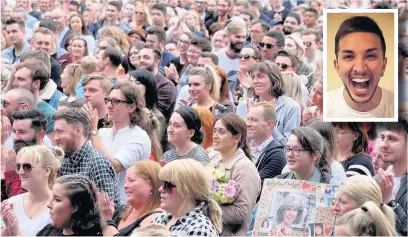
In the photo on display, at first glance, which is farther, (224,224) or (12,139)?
(12,139)

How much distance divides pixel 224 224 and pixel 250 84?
3978 mm

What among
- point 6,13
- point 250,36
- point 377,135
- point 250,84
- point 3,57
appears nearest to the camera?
point 377,135

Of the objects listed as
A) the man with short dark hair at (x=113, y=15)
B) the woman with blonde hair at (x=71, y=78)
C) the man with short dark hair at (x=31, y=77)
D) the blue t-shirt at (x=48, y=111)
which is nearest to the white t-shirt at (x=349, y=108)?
the blue t-shirt at (x=48, y=111)

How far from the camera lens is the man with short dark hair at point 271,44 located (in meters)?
13.0

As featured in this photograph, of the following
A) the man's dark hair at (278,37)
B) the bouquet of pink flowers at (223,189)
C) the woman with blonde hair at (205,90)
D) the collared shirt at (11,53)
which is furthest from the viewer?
the collared shirt at (11,53)

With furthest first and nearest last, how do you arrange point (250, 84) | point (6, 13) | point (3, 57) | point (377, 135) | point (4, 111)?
point (6, 13) → point (3, 57) → point (250, 84) → point (4, 111) → point (377, 135)

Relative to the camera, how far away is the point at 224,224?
784 cm

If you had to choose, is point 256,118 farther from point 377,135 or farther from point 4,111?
point 4,111

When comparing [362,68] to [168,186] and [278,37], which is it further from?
[278,37]

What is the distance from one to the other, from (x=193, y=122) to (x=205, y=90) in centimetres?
184

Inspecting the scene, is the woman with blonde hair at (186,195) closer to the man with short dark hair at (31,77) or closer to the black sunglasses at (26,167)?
the black sunglasses at (26,167)

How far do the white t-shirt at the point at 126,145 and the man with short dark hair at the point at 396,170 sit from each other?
181 cm

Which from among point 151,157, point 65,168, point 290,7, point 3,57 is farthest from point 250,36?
point 65,168

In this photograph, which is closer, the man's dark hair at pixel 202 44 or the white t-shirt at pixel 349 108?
the white t-shirt at pixel 349 108
